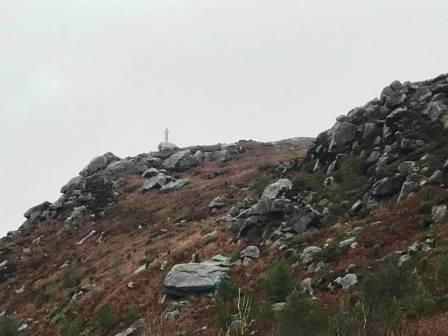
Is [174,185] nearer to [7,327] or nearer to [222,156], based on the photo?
[222,156]

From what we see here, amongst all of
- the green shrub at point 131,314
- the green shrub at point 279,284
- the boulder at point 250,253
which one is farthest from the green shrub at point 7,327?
the green shrub at point 279,284

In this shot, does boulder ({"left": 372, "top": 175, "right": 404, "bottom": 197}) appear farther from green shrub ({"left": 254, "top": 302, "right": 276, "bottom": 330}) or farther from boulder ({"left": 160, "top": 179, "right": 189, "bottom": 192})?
boulder ({"left": 160, "top": 179, "right": 189, "bottom": 192})

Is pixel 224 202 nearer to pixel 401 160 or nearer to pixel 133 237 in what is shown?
pixel 133 237

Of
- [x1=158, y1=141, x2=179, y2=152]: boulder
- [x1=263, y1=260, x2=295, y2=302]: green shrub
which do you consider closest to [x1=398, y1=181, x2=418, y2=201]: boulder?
[x1=263, y1=260, x2=295, y2=302]: green shrub

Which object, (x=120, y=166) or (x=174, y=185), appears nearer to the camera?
(x=174, y=185)

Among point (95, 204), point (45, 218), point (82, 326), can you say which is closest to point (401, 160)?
point (82, 326)

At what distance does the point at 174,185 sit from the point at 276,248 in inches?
1179

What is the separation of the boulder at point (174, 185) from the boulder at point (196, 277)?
2743 cm

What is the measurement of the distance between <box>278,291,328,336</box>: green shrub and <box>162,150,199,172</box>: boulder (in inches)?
2112

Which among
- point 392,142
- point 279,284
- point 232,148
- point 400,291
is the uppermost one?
point 232,148

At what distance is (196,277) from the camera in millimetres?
27406

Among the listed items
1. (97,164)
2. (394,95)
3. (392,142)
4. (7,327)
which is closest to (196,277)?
(7,327)

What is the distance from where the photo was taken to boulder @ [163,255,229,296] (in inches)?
1053

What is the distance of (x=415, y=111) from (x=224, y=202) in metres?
17.8
